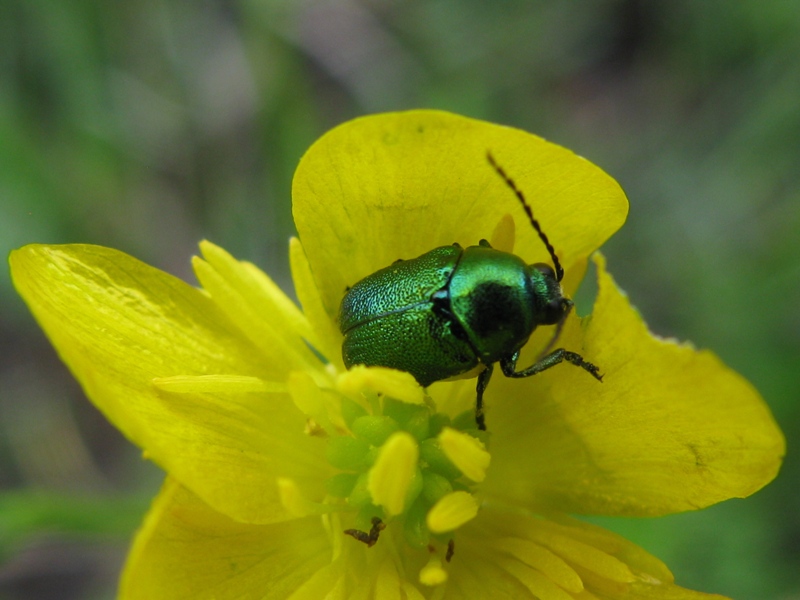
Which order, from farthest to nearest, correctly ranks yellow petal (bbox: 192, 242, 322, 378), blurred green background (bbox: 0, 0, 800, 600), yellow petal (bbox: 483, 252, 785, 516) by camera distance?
blurred green background (bbox: 0, 0, 800, 600) → yellow petal (bbox: 192, 242, 322, 378) → yellow petal (bbox: 483, 252, 785, 516)

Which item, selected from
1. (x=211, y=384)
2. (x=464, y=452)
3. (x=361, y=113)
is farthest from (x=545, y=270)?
(x=361, y=113)

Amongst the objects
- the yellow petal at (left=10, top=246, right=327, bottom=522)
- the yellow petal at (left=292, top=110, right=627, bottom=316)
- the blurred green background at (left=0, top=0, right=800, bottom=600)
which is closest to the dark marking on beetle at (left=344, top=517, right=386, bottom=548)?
the yellow petal at (left=10, top=246, right=327, bottom=522)

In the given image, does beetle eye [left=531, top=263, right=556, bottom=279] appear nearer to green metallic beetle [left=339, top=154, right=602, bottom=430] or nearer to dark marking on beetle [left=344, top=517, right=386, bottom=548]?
green metallic beetle [left=339, top=154, right=602, bottom=430]

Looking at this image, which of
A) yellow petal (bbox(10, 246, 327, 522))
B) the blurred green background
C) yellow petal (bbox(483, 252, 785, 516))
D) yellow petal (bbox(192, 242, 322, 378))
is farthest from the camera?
the blurred green background

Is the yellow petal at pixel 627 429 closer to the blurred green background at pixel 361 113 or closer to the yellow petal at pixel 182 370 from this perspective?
the yellow petal at pixel 182 370

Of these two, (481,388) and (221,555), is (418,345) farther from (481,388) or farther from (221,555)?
(221,555)
